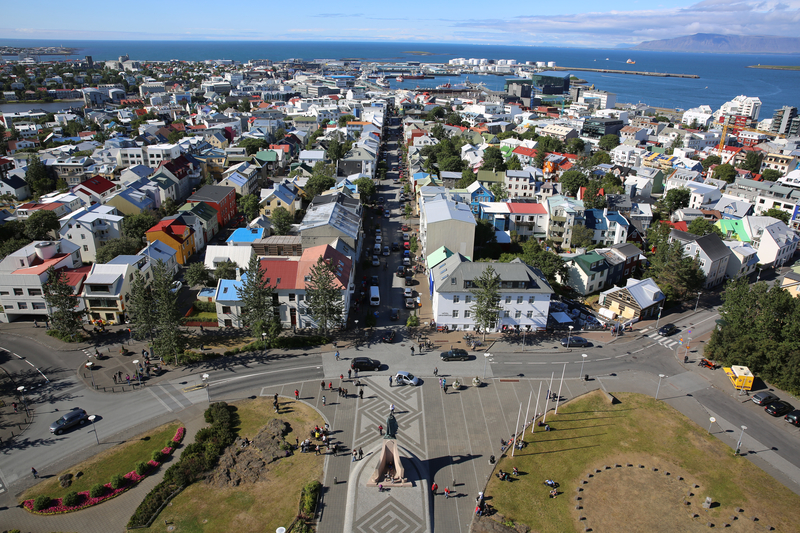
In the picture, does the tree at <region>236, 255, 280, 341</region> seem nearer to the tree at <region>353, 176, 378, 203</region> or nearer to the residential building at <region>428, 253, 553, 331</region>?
the residential building at <region>428, 253, 553, 331</region>

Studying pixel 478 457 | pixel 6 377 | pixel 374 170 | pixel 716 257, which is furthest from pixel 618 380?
pixel 374 170

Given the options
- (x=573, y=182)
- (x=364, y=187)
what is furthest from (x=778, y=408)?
(x=364, y=187)

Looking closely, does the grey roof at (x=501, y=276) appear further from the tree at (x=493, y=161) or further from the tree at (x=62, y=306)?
the tree at (x=493, y=161)

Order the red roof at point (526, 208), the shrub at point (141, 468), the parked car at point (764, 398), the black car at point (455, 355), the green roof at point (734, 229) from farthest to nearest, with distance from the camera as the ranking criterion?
the red roof at point (526, 208) < the green roof at point (734, 229) < the black car at point (455, 355) < the parked car at point (764, 398) < the shrub at point (141, 468)

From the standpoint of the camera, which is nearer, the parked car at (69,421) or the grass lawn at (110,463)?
the grass lawn at (110,463)

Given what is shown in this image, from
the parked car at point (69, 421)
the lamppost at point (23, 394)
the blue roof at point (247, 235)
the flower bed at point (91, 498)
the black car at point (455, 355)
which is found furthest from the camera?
the blue roof at point (247, 235)

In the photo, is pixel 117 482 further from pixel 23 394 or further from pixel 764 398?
pixel 764 398

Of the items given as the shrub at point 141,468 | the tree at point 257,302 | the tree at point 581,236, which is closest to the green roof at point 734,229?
the tree at point 581,236
